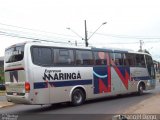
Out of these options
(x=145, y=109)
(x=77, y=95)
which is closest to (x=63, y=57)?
(x=77, y=95)

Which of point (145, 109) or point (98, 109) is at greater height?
point (145, 109)

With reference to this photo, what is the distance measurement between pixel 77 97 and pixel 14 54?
3909 mm

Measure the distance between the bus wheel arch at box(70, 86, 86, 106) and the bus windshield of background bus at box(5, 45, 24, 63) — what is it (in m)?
3.24

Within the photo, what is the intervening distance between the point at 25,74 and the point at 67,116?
9.46ft

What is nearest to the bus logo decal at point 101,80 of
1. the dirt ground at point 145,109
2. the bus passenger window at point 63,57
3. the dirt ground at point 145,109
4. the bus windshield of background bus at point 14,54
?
the bus passenger window at point 63,57

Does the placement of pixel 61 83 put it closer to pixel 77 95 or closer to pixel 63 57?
pixel 63 57

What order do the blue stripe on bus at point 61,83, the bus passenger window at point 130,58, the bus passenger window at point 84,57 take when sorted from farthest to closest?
the bus passenger window at point 130,58 < the bus passenger window at point 84,57 < the blue stripe on bus at point 61,83

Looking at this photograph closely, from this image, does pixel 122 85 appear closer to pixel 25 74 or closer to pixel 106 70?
pixel 106 70

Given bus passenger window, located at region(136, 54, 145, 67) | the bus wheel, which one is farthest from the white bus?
bus passenger window, located at region(136, 54, 145, 67)

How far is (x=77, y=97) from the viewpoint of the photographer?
57.1 ft

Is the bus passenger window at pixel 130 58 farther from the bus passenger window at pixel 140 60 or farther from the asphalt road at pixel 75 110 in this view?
the asphalt road at pixel 75 110

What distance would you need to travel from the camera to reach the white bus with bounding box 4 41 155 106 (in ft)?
49.2

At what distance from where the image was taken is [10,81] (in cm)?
1582

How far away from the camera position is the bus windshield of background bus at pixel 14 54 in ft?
50.2
